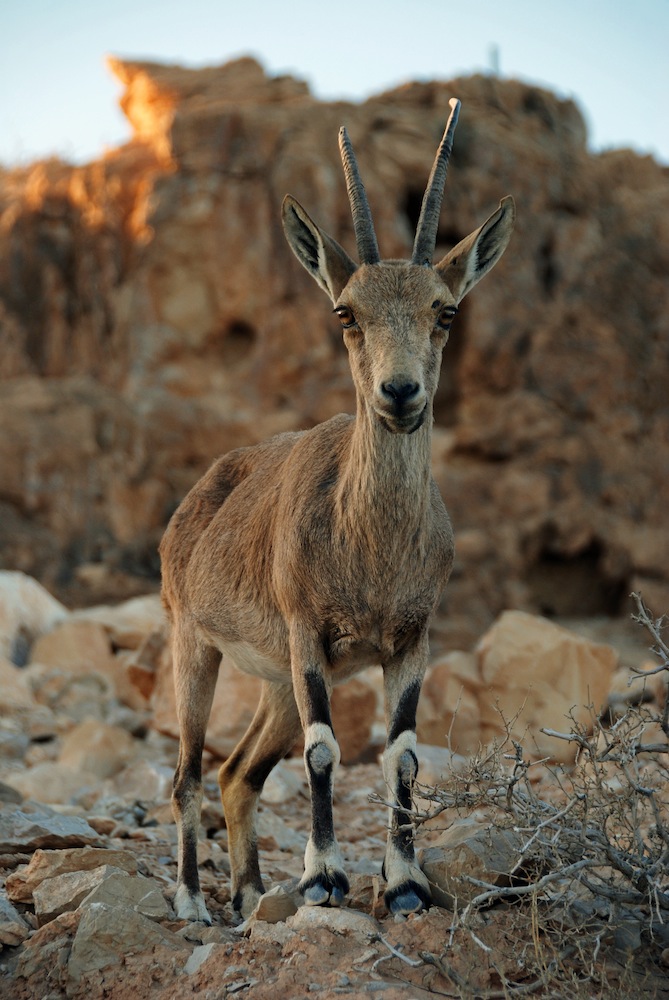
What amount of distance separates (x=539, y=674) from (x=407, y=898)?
4.81 m

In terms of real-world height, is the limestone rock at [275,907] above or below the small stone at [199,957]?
below

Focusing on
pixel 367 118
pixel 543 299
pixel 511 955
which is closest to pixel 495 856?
pixel 511 955

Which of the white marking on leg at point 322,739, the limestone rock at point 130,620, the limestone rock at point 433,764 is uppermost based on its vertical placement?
the white marking on leg at point 322,739

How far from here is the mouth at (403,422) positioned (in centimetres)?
423

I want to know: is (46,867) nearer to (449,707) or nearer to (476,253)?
(476,253)

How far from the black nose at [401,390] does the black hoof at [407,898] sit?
1.87 metres

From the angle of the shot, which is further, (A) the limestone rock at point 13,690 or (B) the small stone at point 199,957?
(A) the limestone rock at point 13,690

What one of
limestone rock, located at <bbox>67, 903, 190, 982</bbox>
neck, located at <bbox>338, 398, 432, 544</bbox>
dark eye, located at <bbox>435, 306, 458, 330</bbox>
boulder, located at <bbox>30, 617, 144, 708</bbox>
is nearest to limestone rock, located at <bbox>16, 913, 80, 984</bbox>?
limestone rock, located at <bbox>67, 903, 190, 982</bbox>

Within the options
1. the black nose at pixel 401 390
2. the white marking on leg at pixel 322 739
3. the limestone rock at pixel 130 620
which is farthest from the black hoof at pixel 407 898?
the limestone rock at pixel 130 620

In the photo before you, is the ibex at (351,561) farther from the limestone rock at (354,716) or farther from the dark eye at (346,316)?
the limestone rock at (354,716)

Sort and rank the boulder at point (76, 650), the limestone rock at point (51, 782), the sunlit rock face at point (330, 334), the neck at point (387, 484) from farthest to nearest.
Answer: the sunlit rock face at point (330, 334)
the boulder at point (76, 650)
the limestone rock at point (51, 782)
the neck at point (387, 484)

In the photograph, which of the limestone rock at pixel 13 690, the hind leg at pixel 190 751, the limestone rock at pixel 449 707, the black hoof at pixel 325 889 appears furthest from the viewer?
the limestone rock at pixel 13 690

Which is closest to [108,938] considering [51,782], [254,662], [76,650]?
[254,662]

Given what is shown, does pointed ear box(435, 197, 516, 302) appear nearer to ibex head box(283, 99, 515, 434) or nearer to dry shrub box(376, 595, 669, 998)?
ibex head box(283, 99, 515, 434)
